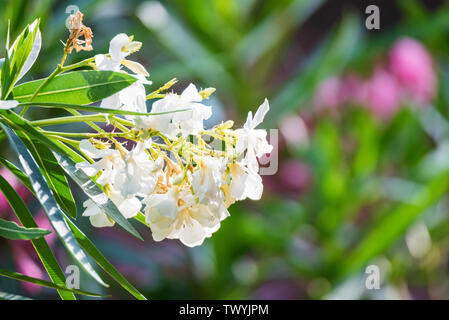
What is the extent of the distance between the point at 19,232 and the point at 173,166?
0.11 m

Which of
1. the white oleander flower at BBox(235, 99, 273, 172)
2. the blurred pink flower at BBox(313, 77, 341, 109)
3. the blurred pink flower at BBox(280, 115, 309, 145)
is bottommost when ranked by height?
the white oleander flower at BBox(235, 99, 273, 172)

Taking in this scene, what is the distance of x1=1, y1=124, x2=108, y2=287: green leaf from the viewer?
0.38 m

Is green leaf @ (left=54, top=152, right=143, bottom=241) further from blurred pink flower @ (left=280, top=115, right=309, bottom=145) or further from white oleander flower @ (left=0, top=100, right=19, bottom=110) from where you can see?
blurred pink flower @ (left=280, top=115, right=309, bottom=145)

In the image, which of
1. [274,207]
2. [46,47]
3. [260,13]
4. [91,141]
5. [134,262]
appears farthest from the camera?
[260,13]

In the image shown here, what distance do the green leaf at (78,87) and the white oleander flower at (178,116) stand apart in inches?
1.0

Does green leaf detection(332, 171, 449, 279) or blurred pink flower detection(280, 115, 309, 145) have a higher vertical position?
blurred pink flower detection(280, 115, 309, 145)

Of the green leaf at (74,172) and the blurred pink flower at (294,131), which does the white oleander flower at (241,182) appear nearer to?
the green leaf at (74,172)

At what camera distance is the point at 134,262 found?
4.28 feet

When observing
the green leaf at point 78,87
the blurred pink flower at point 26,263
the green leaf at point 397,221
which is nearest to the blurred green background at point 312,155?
the green leaf at point 397,221

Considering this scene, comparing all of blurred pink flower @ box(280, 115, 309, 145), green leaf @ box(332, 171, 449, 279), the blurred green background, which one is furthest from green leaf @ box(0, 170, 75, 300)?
blurred pink flower @ box(280, 115, 309, 145)

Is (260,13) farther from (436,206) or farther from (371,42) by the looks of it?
(436,206)

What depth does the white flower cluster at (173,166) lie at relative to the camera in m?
0.40
